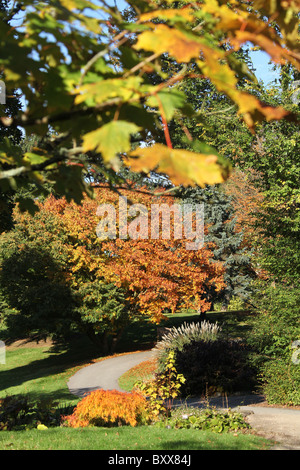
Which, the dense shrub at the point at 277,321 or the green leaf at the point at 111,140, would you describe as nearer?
the green leaf at the point at 111,140

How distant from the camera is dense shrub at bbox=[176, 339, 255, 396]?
12.6 metres

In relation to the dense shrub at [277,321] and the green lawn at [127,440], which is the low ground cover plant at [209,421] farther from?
the dense shrub at [277,321]

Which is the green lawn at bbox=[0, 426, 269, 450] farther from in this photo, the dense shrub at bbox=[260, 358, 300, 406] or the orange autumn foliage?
the orange autumn foliage

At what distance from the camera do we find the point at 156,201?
19484 millimetres

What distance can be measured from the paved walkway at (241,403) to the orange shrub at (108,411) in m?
2.29

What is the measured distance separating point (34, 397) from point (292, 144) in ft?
36.7

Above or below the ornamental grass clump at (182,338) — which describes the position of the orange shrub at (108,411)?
below

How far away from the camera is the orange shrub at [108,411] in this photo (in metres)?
8.28

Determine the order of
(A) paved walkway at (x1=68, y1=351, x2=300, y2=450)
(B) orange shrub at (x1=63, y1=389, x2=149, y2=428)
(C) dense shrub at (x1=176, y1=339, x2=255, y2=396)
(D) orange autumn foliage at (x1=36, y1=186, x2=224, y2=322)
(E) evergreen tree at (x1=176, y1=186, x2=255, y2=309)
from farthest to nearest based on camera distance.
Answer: (E) evergreen tree at (x1=176, y1=186, x2=255, y2=309)
(D) orange autumn foliage at (x1=36, y1=186, x2=224, y2=322)
(C) dense shrub at (x1=176, y1=339, x2=255, y2=396)
(B) orange shrub at (x1=63, y1=389, x2=149, y2=428)
(A) paved walkway at (x1=68, y1=351, x2=300, y2=450)

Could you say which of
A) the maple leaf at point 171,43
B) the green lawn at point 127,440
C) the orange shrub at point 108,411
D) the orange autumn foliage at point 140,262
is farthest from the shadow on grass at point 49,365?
the maple leaf at point 171,43

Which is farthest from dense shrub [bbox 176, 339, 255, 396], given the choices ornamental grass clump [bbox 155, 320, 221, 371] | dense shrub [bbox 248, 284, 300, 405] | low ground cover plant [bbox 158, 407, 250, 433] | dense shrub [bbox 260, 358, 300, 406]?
low ground cover plant [bbox 158, 407, 250, 433]

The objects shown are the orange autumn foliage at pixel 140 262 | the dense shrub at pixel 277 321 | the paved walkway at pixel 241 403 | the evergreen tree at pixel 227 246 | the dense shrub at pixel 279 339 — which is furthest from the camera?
the evergreen tree at pixel 227 246

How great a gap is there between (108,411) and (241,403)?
14.2ft

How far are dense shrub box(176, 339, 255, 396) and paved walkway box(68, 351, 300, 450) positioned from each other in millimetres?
568
